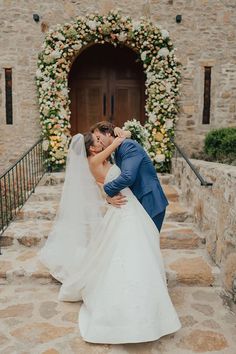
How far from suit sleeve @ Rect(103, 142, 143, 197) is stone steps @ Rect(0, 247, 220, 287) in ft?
4.32

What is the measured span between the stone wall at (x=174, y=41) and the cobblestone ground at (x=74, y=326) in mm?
4768

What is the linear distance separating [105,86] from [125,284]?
6.11 m

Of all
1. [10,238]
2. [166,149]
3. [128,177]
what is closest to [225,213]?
[128,177]

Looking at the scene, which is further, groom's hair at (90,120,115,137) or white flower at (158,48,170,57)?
white flower at (158,48,170,57)

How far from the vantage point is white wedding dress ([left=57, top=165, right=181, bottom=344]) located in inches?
100

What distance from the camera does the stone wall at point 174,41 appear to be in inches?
286

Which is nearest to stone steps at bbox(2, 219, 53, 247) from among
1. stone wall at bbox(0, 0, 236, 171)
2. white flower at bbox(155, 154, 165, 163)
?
white flower at bbox(155, 154, 165, 163)

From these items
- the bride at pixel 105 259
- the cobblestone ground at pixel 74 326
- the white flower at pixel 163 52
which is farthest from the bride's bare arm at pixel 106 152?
the white flower at pixel 163 52

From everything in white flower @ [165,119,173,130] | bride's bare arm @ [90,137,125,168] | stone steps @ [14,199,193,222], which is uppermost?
white flower @ [165,119,173,130]

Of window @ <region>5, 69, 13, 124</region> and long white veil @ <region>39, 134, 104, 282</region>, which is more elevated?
window @ <region>5, 69, 13, 124</region>

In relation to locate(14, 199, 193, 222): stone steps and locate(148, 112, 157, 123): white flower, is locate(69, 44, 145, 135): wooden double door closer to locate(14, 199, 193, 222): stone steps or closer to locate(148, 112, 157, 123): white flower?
locate(148, 112, 157, 123): white flower

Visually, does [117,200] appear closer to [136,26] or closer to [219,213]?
[219,213]

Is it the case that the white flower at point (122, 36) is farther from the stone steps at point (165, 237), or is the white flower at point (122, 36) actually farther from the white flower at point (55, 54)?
the stone steps at point (165, 237)

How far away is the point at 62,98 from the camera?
23.1ft
